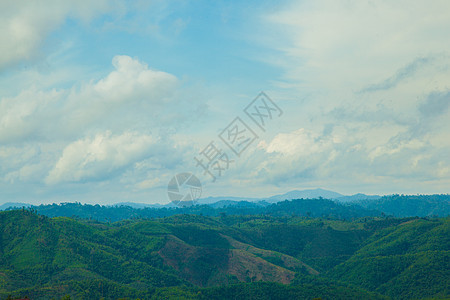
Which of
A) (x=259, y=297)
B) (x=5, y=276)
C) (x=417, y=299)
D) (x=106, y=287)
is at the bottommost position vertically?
(x=417, y=299)

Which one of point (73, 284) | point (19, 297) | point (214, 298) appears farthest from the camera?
point (214, 298)

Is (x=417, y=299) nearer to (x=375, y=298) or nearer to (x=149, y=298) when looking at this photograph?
(x=375, y=298)

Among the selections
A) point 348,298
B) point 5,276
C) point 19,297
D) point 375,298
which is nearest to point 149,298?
point 19,297

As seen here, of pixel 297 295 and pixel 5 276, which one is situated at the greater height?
pixel 5 276

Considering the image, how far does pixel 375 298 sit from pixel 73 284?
6100 inches

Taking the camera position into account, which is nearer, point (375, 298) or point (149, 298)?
point (149, 298)

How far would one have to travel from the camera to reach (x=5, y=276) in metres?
186

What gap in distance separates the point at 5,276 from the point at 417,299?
21233cm

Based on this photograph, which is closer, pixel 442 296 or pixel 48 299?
pixel 48 299

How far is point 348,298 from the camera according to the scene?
191500 millimetres

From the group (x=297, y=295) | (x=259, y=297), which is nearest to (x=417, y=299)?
(x=297, y=295)

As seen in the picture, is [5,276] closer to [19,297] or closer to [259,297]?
[19,297]

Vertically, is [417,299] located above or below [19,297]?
below

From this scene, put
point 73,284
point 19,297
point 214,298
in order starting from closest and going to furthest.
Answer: point 19,297 → point 73,284 → point 214,298
